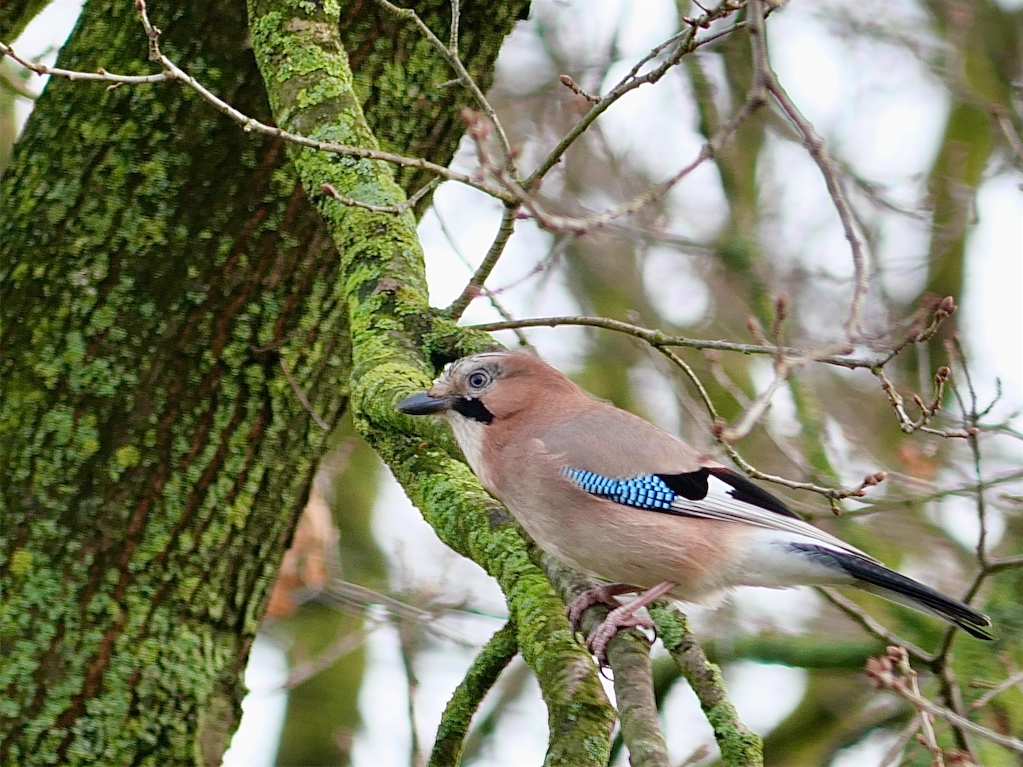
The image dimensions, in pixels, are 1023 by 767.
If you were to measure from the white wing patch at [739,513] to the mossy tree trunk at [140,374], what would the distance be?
1298 mm

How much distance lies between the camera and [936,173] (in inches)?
247

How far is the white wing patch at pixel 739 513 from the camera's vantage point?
3508 mm

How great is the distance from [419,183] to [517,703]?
10.6ft

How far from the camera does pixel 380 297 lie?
331 cm

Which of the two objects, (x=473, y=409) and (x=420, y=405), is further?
(x=473, y=409)

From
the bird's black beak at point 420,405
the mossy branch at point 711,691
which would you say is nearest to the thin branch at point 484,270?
the bird's black beak at point 420,405

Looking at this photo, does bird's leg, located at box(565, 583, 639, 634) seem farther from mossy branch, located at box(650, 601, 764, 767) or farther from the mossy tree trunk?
the mossy tree trunk

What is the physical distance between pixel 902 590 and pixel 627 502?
0.80m

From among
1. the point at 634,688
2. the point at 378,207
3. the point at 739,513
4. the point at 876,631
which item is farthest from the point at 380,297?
the point at 876,631

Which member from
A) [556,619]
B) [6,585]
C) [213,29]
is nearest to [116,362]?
[6,585]

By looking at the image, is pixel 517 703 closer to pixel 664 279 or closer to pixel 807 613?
pixel 807 613

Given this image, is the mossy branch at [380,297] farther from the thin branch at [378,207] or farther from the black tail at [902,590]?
the black tail at [902,590]

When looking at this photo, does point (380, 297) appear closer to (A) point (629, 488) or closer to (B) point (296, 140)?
(B) point (296, 140)

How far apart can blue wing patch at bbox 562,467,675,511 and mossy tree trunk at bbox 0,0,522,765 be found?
3.25 feet
